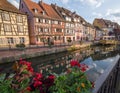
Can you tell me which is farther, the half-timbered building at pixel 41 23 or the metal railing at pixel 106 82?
the half-timbered building at pixel 41 23

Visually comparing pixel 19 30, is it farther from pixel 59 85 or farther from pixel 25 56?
pixel 59 85

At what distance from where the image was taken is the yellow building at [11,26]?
22.9m

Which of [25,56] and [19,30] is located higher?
[19,30]

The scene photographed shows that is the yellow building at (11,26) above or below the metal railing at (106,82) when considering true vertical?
above

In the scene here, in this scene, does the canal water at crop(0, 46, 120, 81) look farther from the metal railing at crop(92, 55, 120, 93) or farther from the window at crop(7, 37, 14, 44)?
the window at crop(7, 37, 14, 44)

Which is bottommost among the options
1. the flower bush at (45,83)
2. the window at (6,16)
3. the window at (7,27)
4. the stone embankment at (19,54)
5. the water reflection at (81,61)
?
the water reflection at (81,61)

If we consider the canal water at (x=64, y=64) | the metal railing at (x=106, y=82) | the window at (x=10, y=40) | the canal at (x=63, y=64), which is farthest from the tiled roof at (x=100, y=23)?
the metal railing at (x=106, y=82)

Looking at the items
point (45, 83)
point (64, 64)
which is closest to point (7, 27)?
point (64, 64)

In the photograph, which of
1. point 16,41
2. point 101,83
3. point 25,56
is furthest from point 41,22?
point 101,83

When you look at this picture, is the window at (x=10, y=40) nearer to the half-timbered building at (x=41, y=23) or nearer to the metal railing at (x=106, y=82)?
the half-timbered building at (x=41, y=23)

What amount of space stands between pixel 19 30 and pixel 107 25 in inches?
2030

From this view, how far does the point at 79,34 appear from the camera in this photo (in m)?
48.9

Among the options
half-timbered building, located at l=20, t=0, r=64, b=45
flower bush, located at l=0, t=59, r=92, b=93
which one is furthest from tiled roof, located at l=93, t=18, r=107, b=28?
flower bush, located at l=0, t=59, r=92, b=93

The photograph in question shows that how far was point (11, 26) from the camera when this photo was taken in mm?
24562
